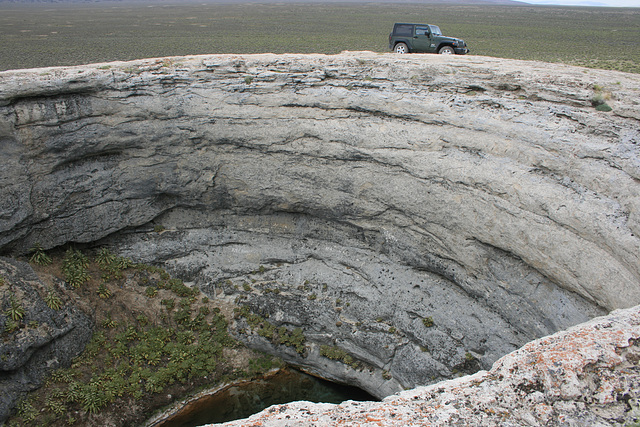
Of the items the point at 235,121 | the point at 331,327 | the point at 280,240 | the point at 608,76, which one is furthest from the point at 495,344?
the point at 235,121

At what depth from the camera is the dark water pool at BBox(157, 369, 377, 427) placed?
13516 mm

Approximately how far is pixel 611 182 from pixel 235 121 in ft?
37.3

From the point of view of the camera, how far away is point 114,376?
13438 mm

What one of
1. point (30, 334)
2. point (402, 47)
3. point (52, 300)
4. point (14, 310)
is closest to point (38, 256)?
point (52, 300)

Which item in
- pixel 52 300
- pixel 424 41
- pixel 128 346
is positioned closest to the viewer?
pixel 52 300

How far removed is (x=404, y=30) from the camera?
2495 centimetres

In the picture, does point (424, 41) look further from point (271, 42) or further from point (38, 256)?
point (271, 42)

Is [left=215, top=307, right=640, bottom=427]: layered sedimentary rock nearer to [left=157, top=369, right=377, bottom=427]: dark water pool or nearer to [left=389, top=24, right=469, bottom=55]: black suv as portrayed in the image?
[left=157, top=369, right=377, bottom=427]: dark water pool

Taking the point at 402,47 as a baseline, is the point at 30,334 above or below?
below

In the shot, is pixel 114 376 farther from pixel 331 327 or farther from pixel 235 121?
pixel 235 121

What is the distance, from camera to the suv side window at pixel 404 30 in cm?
2480

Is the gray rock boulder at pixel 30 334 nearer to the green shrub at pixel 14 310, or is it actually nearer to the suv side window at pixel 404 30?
the green shrub at pixel 14 310

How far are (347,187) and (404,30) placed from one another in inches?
595

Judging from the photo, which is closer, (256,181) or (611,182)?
(611,182)
